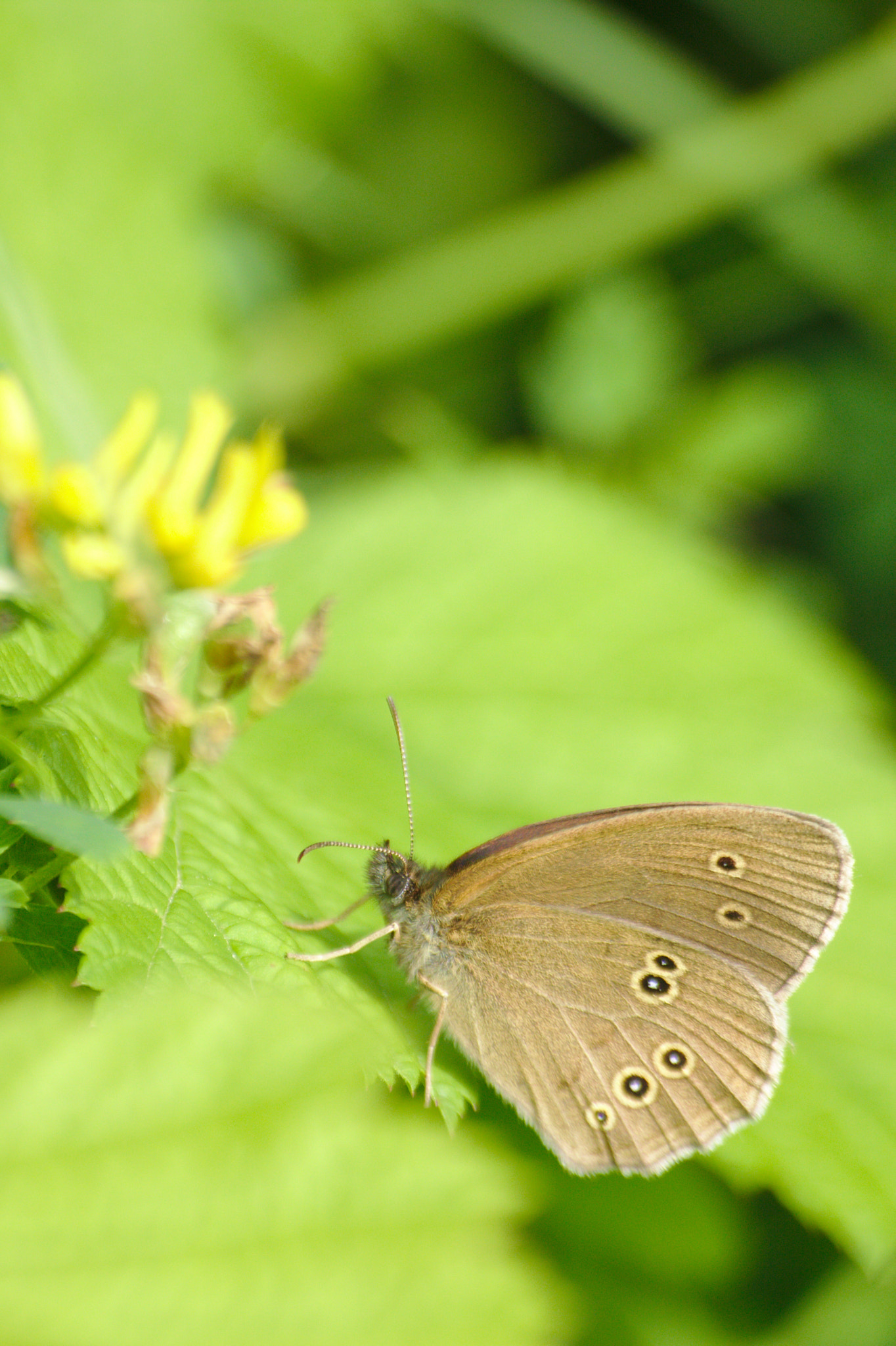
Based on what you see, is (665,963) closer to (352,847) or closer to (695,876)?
(695,876)

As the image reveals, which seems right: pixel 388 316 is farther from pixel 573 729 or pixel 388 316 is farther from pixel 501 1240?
pixel 501 1240

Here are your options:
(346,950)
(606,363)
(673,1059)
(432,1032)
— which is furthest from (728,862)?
(606,363)

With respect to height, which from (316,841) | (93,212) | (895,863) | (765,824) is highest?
(93,212)

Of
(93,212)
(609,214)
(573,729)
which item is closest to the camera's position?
(573,729)

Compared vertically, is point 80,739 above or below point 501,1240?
above

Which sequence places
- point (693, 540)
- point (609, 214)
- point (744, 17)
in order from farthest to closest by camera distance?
point (744, 17), point (609, 214), point (693, 540)

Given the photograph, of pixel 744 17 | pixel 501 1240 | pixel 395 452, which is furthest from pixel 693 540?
pixel 501 1240
